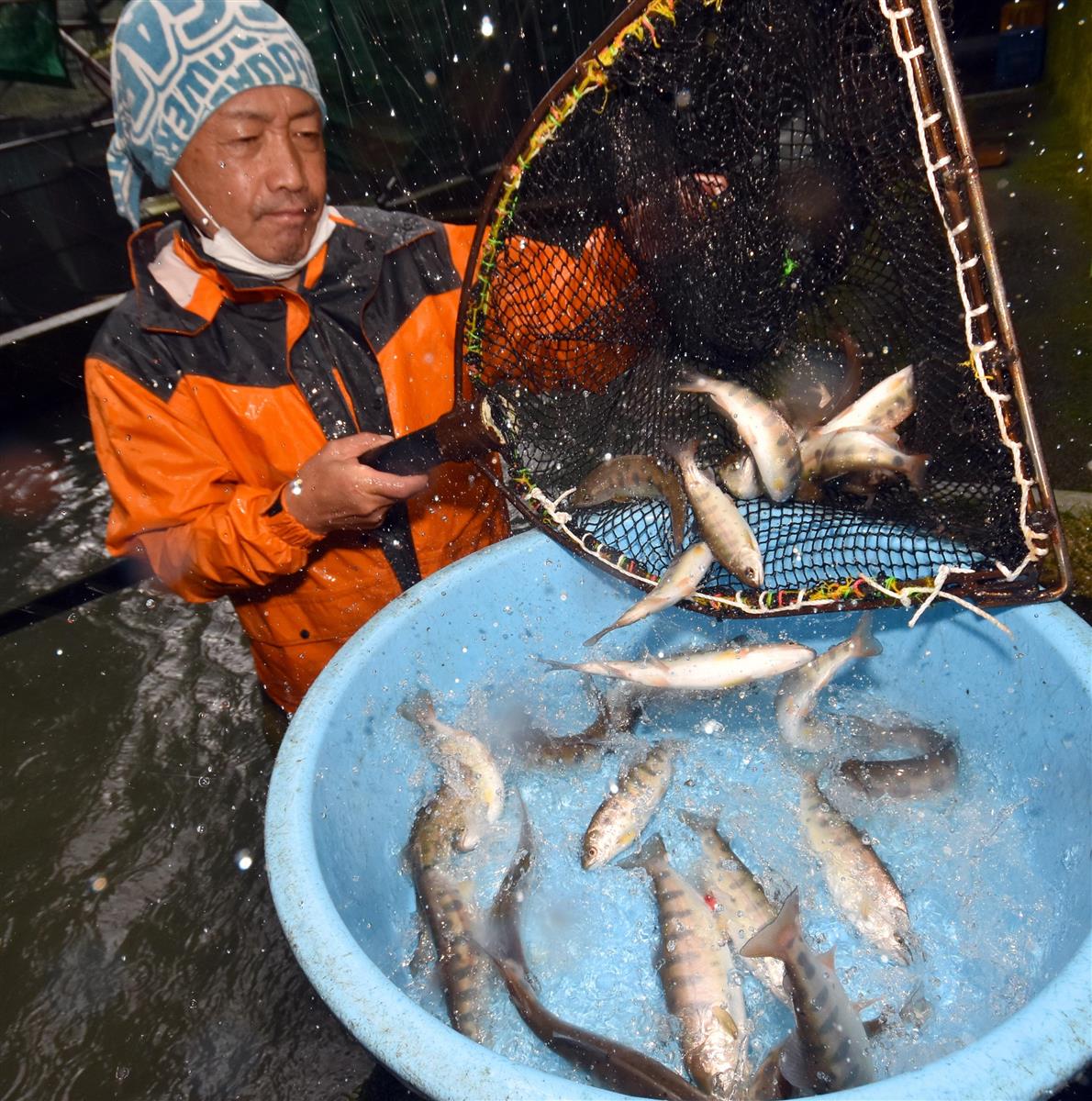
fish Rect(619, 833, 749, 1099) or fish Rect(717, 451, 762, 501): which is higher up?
fish Rect(717, 451, 762, 501)

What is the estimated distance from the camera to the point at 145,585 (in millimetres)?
5512

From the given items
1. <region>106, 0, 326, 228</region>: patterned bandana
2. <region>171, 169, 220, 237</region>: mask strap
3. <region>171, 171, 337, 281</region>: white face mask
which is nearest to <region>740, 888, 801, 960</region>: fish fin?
<region>171, 171, 337, 281</region>: white face mask

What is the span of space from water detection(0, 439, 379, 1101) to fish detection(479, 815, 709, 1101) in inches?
42.1

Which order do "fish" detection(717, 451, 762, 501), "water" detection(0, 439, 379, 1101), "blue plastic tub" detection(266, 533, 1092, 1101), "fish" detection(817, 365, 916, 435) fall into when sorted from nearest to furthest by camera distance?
"blue plastic tub" detection(266, 533, 1092, 1101) < "fish" detection(817, 365, 916, 435) < "fish" detection(717, 451, 762, 501) < "water" detection(0, 439, 379, 1101)

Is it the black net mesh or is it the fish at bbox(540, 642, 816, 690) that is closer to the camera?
the black net mesh

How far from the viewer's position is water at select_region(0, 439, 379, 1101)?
3035 mm

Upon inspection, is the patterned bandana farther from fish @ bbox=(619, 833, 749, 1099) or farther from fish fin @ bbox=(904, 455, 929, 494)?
fish @ bbox=(619, 833, 749, 1099)

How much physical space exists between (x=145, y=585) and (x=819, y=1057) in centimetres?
489

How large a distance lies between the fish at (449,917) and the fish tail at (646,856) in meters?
0.44

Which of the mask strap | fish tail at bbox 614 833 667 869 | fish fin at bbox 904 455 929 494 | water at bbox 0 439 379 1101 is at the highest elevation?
the mask strap

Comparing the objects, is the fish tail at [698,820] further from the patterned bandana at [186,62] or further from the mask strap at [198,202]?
the patterned bandana at [186,62]

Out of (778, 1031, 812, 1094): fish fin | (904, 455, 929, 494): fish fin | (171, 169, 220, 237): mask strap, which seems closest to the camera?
(778, 1031, 812, 1094): fish fin

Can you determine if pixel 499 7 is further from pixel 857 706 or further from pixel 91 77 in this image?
pixel 857 706

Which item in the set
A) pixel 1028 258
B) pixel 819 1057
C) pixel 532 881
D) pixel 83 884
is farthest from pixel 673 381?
pixel 1028 258
